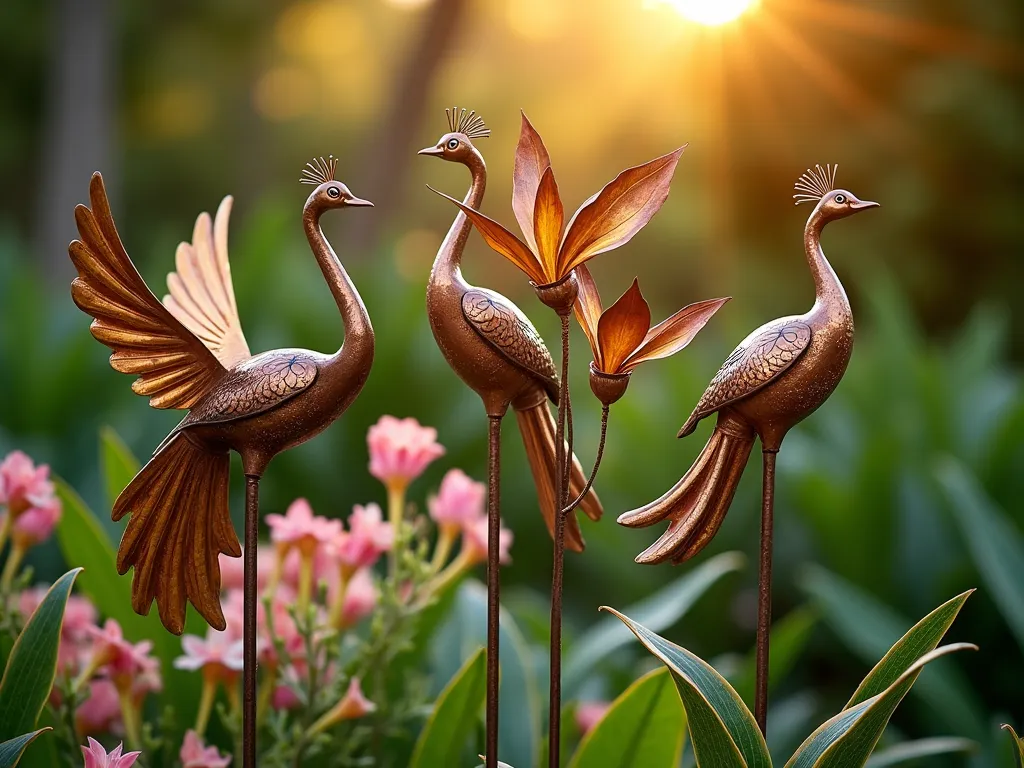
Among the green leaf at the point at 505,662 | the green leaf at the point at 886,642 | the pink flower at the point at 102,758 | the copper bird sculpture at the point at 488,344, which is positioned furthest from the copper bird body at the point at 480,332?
the green leaf at the point at 886,642

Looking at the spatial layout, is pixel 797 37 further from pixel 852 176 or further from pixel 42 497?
pixel 42 497

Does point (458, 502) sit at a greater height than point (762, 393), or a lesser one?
lesser

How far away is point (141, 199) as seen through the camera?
8.66m

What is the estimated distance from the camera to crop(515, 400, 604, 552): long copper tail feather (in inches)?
30.1

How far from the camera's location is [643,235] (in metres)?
10.1

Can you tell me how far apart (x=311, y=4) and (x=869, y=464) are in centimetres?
703

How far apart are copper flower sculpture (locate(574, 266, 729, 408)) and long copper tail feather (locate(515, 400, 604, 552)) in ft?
0.31

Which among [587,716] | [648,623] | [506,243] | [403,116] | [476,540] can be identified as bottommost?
[587,716]

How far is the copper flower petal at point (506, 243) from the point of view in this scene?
641 millimetres

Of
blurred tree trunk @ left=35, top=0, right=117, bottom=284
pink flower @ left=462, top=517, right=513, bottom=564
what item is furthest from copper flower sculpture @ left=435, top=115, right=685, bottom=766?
blurred tree trunk @ left=35, top=0, right=117, bottom=284

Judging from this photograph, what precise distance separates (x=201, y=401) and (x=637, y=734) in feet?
A: 1.58

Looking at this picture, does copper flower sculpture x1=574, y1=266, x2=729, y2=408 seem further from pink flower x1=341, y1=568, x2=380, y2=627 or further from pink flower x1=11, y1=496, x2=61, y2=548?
pink flower x1=11, y1=496, x2=61, y2=548

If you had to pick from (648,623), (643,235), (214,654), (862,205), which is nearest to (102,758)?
(214,654)

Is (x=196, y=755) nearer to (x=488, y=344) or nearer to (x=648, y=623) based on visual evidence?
(x=488, y=344)
